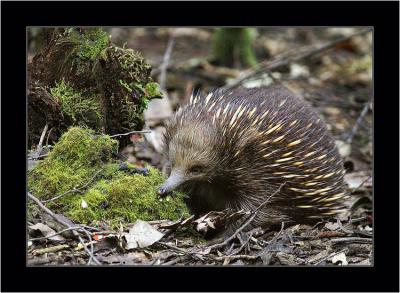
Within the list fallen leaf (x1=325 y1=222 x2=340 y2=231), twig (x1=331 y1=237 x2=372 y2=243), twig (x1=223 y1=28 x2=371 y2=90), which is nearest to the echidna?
fallen leaf (x1=325 y1=222 x2=340 y2=231)

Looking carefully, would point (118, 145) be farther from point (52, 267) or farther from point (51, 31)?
point (52, 267)

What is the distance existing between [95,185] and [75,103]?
717 millimetres

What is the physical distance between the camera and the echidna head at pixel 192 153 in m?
5.00

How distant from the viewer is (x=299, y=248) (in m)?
4.97

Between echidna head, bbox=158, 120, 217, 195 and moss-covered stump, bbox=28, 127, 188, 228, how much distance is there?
291mm

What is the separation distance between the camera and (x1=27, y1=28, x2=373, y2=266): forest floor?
4.51 meters

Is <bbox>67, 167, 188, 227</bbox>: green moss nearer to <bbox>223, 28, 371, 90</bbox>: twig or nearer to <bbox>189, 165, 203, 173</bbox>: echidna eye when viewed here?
<bbox>189, 165, 203, 173</bbox>: echidna eye

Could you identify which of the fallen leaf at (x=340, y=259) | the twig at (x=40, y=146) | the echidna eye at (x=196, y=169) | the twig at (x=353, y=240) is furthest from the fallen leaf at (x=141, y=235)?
the twig at (x=353, y=240)

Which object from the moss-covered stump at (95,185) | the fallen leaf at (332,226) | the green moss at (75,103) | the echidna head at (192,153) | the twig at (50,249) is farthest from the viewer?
the fallen leaf at (332,226)

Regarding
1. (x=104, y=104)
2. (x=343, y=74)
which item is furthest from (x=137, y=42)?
(x=104, y=104)

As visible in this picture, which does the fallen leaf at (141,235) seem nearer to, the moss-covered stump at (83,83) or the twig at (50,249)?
the twig at (50,249)

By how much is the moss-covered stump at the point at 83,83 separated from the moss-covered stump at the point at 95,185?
17 cm
